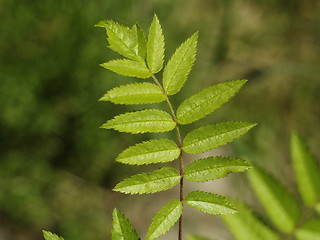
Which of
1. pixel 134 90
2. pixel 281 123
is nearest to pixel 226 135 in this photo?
pixel 134 90

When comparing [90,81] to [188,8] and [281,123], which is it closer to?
[188,8]

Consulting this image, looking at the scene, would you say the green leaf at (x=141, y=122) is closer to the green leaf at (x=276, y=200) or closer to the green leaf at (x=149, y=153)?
the green leaf at (x=149, y=153)

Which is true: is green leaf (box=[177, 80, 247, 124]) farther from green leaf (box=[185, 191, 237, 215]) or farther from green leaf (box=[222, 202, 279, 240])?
green leaf (box=[222, 202, 279, 240])

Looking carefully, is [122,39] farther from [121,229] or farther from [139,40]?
[121,229]


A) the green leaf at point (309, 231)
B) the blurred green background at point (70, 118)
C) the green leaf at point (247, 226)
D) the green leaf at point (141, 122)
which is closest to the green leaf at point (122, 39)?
the green leaf at point (141, 122)

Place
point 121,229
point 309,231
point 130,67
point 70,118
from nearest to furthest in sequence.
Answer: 1. point 121,229
2. point 130,67
3. point 309,231
4. point 70,118

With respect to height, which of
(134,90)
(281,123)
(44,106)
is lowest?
(281,123)

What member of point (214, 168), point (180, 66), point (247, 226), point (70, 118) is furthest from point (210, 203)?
point (70, 118)
